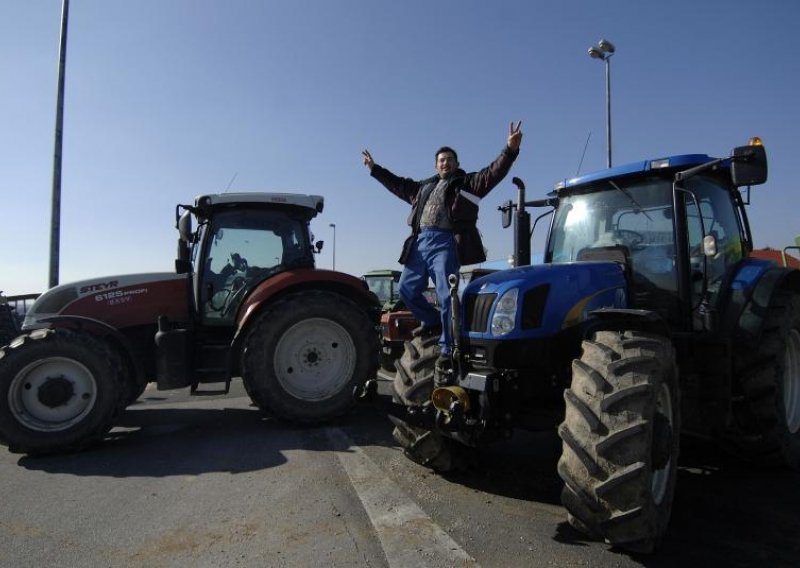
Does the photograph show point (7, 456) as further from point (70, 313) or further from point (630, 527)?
point (630, 527)

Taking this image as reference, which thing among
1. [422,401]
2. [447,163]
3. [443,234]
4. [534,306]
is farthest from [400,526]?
[447,163]

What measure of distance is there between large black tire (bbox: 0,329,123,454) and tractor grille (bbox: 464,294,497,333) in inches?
136

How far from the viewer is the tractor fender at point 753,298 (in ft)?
13.2

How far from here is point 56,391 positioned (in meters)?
4.95

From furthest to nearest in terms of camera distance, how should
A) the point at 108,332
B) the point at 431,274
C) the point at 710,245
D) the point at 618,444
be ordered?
1. the point at 108,332
2. the point at 431,274
3. the point at 710,245
4. the point at 618,444

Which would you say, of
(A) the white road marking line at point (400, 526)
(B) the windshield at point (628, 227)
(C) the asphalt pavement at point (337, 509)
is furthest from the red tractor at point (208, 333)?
(B) the windshield at point (628, 227)

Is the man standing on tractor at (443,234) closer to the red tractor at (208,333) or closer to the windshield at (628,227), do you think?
the windshield at (628,227)

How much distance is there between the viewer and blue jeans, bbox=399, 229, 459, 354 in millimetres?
3770

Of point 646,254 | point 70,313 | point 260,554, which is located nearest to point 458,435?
point 260,554

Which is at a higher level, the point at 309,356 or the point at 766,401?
the point at 309,356

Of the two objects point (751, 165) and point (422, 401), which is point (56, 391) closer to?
point (422, 401)

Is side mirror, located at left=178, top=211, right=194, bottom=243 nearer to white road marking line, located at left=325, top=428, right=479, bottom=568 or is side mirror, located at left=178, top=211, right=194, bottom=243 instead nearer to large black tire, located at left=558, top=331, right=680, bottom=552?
white road marking line, located at left=325, top=428, right=479, bottom=568

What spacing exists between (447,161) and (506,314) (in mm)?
1393

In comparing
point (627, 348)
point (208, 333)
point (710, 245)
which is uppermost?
point (710, 245)
